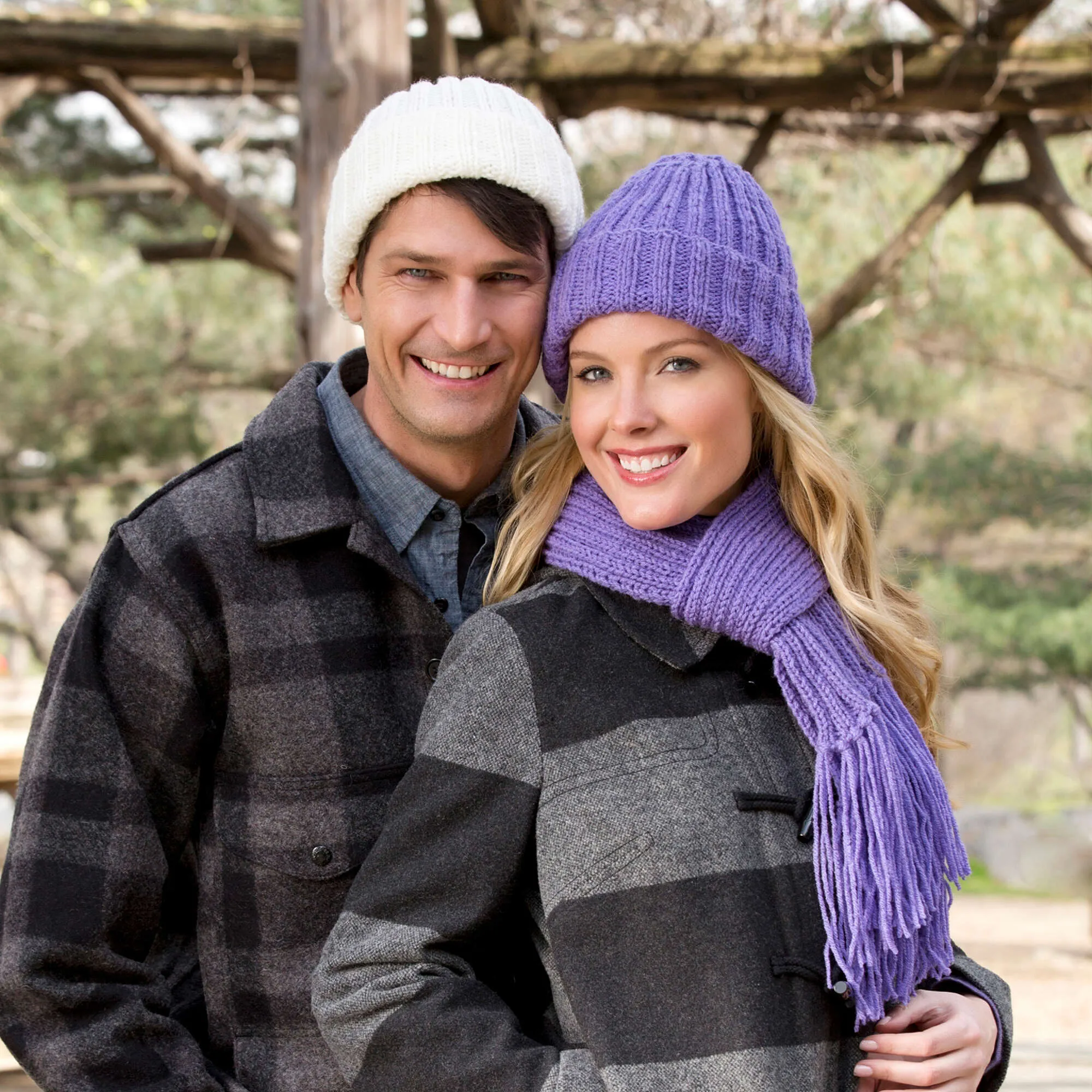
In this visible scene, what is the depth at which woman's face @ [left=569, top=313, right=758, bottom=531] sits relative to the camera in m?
1.68

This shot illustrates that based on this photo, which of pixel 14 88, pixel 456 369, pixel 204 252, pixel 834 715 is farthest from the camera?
pixel 204 252

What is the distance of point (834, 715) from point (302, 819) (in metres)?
0.67

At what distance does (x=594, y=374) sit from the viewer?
176 centimetres

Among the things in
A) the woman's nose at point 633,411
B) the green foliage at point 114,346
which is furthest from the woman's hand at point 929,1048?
the green foliage at point 114,346

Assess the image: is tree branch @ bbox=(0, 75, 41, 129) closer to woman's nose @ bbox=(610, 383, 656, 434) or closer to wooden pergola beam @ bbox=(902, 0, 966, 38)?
wooden pergola beam @ bbox=(902, 0, 966, 38)

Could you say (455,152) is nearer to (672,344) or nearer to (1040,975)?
(672,344)

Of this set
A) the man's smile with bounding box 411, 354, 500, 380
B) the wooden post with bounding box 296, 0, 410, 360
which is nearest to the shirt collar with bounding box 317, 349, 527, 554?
the man's smile with bounding box 411, 354, 500, 380

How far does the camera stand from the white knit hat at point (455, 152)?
1.89 meters

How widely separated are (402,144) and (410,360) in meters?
0.29

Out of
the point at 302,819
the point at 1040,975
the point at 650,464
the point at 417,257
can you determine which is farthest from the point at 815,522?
the point at 1040,975

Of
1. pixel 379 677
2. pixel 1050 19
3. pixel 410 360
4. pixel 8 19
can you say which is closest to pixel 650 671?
pixel 379 677

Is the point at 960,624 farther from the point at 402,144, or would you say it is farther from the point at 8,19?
the point at 402,144

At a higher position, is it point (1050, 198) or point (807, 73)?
point (807, 73)

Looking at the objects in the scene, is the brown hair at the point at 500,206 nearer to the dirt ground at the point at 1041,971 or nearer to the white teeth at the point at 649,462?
the white teeth at the point at 649,462
